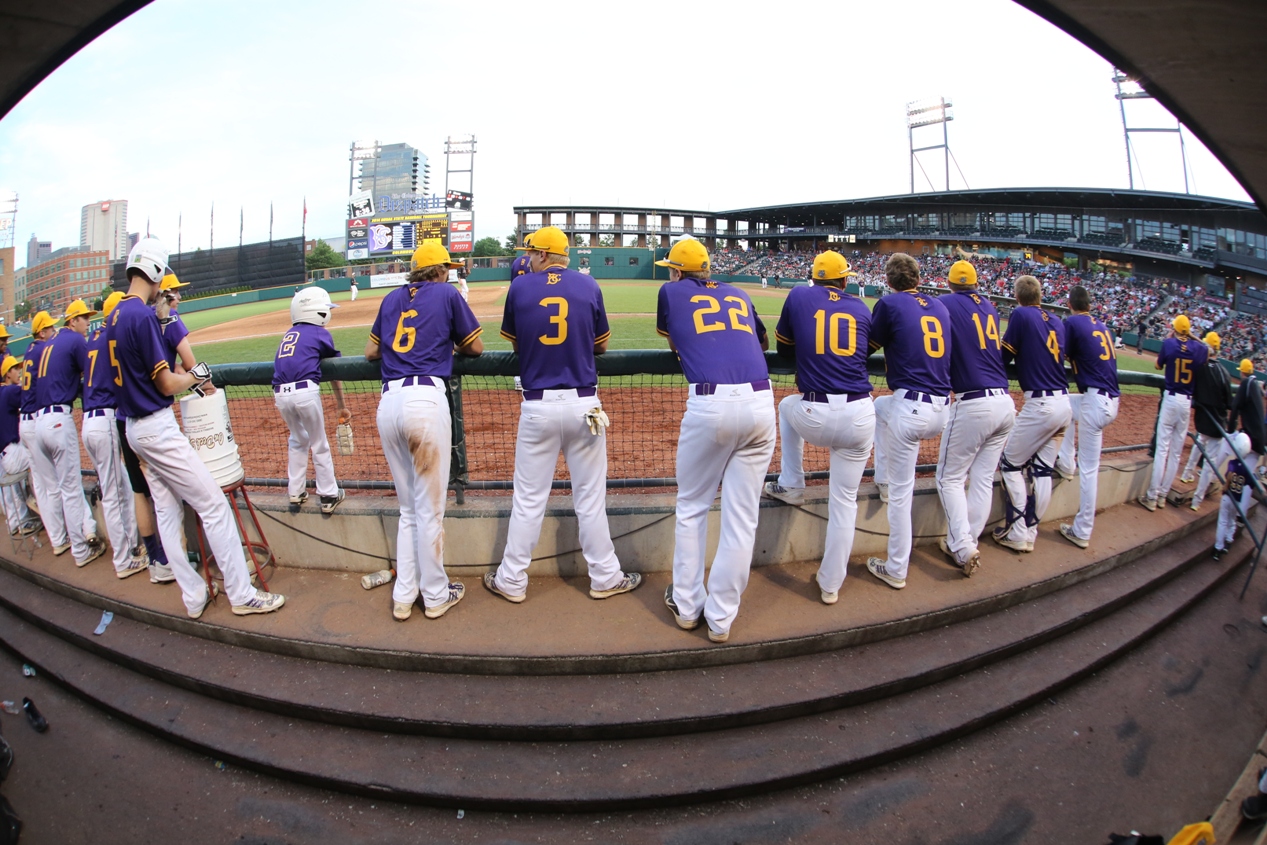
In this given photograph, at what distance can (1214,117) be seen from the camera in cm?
158

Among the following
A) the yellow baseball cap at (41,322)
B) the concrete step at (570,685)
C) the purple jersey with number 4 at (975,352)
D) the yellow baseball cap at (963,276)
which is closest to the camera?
the concrete step at (570,685)

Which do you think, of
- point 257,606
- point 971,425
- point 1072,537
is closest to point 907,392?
point 971,425

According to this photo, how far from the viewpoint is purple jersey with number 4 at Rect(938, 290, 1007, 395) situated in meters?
3.84

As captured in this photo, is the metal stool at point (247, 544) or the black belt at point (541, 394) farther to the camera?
the metal stool at point (247, 544)

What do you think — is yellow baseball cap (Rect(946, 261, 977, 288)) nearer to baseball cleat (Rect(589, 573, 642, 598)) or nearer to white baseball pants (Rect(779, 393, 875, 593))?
white baseball pants (Rect(779, 393, 875, 593))

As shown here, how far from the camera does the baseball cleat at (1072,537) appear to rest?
4.34 meters

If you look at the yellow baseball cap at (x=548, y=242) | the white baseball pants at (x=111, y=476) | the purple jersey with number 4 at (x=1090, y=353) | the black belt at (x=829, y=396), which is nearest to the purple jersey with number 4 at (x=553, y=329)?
the yellow baseball cap at (x=548, y=242)

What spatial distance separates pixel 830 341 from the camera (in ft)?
10.8

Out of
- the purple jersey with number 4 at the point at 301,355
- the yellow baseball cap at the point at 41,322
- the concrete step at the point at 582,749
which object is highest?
the yellow baseball cap at the point at 41,322

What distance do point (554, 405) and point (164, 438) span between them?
2134 mm

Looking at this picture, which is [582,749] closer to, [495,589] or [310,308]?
[495,589]

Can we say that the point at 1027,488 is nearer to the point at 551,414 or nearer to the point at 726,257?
the point at 551,414

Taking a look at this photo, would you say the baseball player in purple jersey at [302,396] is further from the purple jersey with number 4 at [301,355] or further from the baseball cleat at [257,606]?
the baseball cleat at [257,606]

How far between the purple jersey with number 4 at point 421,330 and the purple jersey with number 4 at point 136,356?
1128mm
